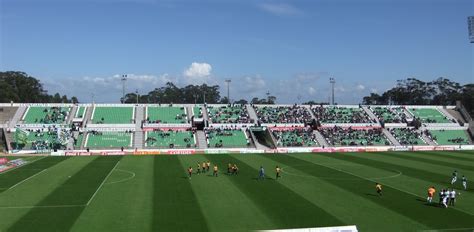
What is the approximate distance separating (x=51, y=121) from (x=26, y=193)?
167 feet

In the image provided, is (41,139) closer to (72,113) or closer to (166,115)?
(72,113)

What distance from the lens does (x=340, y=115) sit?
94.2 m

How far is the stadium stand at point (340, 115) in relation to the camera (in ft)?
301

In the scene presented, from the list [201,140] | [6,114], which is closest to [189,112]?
[201,140]

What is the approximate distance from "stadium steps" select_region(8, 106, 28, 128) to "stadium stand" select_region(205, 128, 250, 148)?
33625 mm

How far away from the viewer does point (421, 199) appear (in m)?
33.9

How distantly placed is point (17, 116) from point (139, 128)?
22.1m

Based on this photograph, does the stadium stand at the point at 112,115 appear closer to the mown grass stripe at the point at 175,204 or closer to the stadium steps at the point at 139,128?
the stadium steps at the point at 139,128

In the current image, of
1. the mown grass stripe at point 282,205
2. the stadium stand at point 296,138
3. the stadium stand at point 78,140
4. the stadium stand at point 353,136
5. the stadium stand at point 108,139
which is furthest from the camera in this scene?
the stadium stand at point 353,136

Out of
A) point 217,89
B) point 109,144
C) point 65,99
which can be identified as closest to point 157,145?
point 109,144

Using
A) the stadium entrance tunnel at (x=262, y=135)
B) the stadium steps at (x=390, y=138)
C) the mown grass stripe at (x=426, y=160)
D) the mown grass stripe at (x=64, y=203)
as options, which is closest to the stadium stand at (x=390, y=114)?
the stadium steps at (x=390, y=138)

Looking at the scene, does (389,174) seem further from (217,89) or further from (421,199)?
(217,89)

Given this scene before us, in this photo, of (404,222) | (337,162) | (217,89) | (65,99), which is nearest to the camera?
(404,222)

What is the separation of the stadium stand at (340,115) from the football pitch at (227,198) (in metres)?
36.5
